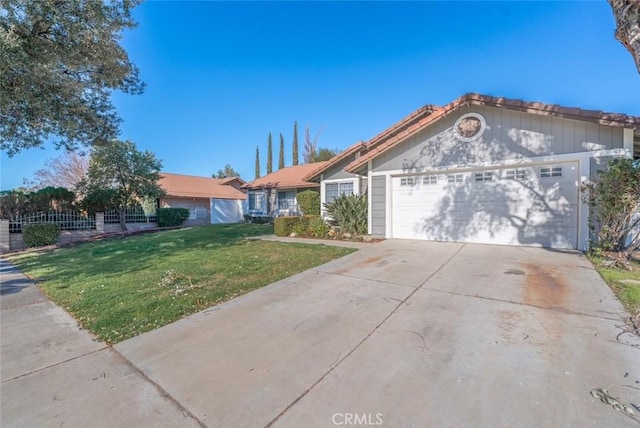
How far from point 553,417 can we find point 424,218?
26.3ft

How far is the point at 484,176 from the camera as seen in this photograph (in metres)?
8.57

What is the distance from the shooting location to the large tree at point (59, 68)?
623cm

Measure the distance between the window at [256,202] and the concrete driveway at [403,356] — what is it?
16067mm

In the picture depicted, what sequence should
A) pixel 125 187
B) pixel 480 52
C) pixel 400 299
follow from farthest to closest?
pixel 125 187, pixel 480 52, pixel 400 299

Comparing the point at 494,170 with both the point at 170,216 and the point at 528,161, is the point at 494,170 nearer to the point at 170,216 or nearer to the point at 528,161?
the point at 528,161

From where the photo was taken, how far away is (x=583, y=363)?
98.0 inches

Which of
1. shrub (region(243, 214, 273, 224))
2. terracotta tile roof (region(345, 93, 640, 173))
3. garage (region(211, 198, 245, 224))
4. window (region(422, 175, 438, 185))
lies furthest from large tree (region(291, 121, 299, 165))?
window (region(422, 175, 438, 185))

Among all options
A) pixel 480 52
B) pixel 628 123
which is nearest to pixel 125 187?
pixel 480 52

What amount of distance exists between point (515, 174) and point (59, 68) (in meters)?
13.3

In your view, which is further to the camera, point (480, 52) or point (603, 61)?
point (480, 52)

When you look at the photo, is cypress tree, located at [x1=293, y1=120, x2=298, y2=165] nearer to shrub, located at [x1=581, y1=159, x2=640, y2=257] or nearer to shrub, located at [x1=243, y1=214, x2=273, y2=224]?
shrub, located at [x1=243, y1=214, x2=273, y2=224]

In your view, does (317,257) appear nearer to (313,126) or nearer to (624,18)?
(624,18)

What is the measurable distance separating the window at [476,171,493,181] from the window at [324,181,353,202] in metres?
5.18

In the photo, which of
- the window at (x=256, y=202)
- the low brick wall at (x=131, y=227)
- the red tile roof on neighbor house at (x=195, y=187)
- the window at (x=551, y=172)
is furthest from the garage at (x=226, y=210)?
the window at (x=551, y=172)
